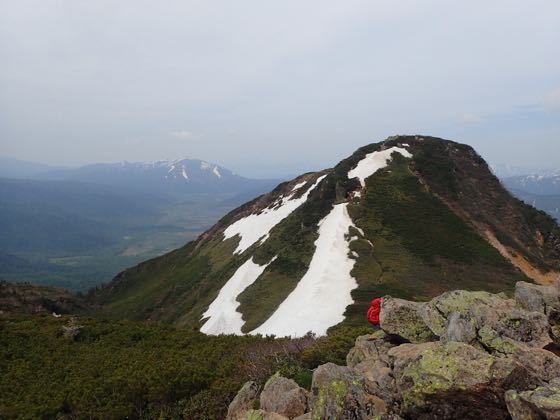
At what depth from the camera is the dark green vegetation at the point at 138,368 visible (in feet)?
63.5

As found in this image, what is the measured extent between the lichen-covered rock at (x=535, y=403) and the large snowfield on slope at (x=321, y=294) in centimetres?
2737

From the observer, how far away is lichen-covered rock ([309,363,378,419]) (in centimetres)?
1207

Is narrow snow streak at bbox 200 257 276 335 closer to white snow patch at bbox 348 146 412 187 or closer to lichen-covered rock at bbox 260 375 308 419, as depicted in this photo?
white snow patch at bbox 348 146 412 187

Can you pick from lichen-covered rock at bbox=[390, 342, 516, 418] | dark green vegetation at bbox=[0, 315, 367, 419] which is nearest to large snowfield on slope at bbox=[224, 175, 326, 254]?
dark green vegetation at bbox=[0, 315, 367, 419]

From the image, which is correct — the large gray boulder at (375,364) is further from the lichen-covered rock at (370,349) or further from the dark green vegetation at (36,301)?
the dark green vegetation at (36,301)

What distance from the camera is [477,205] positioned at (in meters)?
72.1

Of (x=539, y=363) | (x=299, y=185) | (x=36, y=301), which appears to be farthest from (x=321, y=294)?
(x=36, y=301)

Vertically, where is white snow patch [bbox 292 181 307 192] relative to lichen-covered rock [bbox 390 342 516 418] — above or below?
above

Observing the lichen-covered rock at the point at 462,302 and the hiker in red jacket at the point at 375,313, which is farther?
the hiker in red jacket at the point at 375,313

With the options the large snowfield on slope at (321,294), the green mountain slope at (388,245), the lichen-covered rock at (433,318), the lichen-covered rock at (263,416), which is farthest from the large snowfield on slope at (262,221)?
the lichen-covered rock at (263,416)


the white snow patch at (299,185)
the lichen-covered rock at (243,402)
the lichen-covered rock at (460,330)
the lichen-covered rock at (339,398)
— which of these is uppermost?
the white snow patch at (299,185)

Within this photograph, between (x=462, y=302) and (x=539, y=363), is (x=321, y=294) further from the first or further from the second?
(x=539, y=363)

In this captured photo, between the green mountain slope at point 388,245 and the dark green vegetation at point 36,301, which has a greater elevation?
the green mountain slope at point 388,245

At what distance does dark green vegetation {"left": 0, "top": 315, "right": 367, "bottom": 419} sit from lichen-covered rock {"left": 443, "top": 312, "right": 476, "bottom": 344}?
20.2 feet
